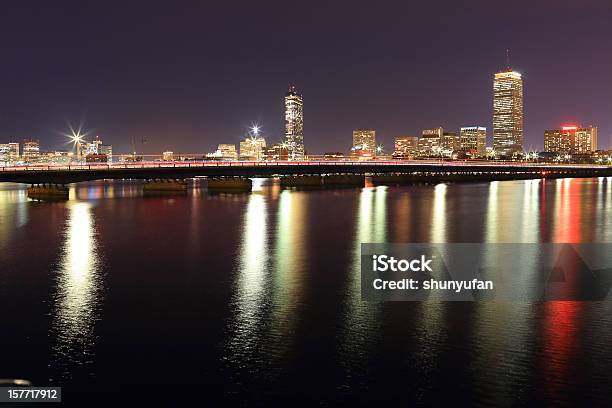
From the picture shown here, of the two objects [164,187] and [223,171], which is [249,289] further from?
[164,187]

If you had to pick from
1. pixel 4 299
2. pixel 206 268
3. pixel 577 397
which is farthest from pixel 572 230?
pixel 4 299

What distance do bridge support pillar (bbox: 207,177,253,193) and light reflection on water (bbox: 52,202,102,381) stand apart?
6932cm

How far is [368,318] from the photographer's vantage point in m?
19.4

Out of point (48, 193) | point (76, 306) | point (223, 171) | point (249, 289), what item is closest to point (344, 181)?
point (223, 171)

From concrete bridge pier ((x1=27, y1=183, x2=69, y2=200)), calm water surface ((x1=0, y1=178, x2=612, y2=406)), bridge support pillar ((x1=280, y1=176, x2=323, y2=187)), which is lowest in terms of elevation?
calm water surface ((x1=0, y1=178, x2=612, y2=406))

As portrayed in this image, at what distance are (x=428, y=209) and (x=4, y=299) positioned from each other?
4836 centimetres

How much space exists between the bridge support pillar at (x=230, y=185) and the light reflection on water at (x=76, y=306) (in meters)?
69.3

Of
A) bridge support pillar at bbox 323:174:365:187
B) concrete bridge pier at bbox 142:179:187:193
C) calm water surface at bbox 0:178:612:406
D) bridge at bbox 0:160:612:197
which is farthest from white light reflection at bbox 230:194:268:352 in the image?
bridge support pillar at bbox 323:174:365:187

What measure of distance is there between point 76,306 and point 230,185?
300ft

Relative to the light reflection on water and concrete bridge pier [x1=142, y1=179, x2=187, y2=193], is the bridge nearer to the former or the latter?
concrete bridge pier [x1=142, y1=179, x2=187, y2=193]

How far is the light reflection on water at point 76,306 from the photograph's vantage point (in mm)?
A: 15930

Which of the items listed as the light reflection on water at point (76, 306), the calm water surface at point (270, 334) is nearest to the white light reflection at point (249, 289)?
the calm water surface at point (270, 334)

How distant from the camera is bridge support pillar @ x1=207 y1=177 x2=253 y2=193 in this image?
10919 cm

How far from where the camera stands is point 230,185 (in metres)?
112
